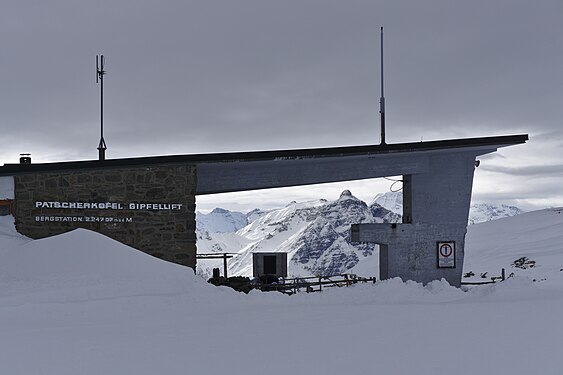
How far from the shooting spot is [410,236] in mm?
16688

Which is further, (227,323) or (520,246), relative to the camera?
(520,246)

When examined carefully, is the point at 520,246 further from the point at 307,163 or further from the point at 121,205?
the point at 121,205

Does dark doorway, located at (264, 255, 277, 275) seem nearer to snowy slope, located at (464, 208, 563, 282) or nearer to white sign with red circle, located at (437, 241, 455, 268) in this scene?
white sign with red circle, located at (437, 241, 455, 268)

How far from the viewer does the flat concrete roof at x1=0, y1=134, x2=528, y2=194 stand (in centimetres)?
1482

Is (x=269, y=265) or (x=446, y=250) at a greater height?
(x=446, y=250)

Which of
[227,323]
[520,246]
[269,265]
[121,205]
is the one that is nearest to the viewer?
[227,323]

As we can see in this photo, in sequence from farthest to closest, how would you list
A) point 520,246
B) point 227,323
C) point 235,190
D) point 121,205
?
1. point 520,246
2. point 235,190
3. point 121,205
4. point 227,323

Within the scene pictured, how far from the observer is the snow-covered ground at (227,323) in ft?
22.9

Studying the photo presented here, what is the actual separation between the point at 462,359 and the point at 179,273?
785 centimetres

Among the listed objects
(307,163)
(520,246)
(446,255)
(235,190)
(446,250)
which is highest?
(307,163)

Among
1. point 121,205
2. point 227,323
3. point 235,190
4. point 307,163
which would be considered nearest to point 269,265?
point 235,190

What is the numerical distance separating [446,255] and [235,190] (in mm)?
8070

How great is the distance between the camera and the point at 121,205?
562 inches

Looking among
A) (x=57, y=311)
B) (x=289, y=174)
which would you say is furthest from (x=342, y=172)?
(x=57, y=311)
